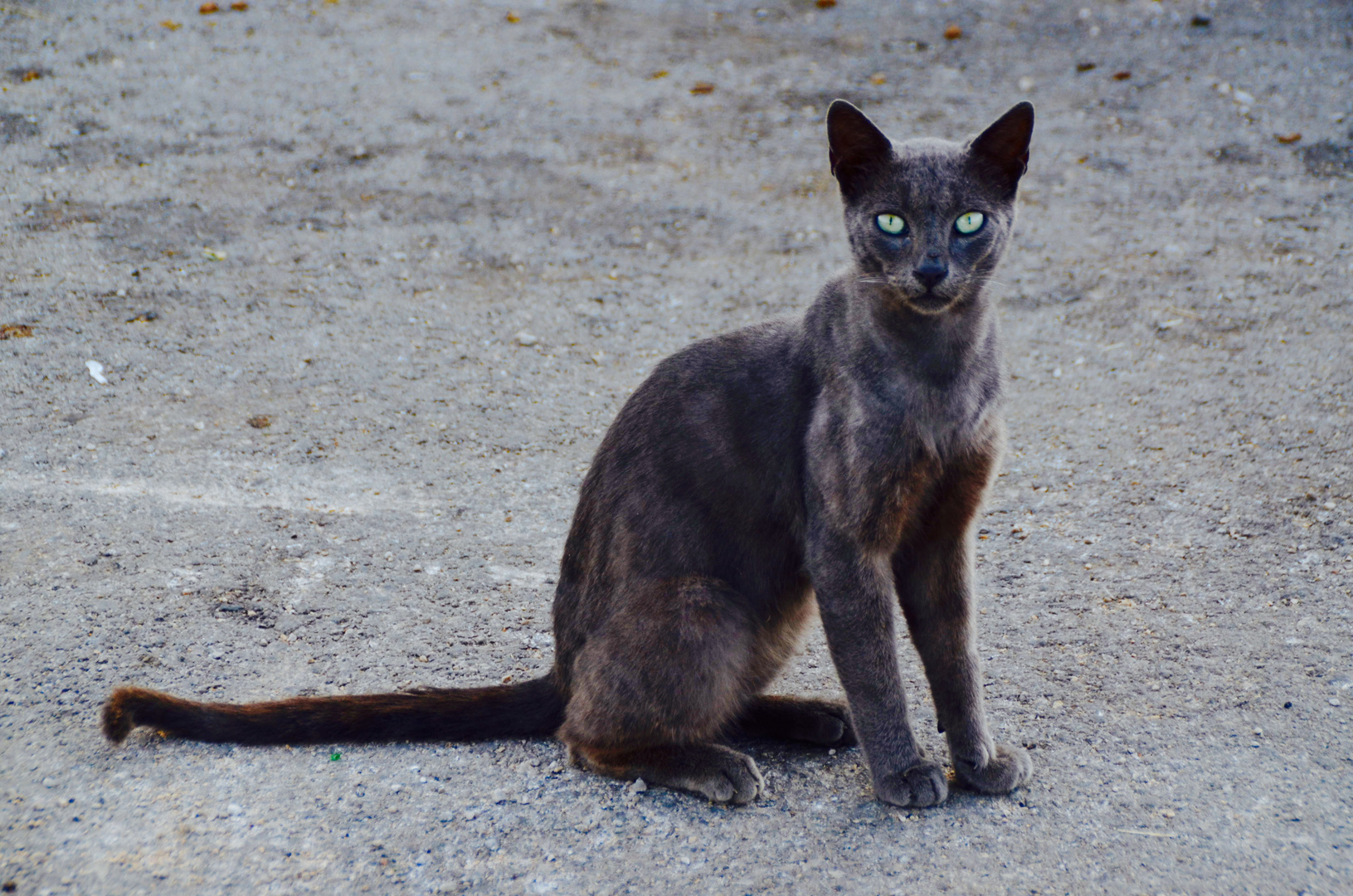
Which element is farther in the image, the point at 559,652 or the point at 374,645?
the point at 374,645

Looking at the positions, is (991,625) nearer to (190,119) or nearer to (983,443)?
(983,443)

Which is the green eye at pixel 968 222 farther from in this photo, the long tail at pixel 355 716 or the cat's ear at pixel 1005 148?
the long tail at pixel 355 716

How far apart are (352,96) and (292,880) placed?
16.7 feet

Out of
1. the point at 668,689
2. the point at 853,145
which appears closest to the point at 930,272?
the point at 853,145

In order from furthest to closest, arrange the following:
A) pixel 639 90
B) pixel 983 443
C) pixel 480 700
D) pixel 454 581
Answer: pixel 639 90
pixel 454 581
pixel 480 700
pixel 983 443

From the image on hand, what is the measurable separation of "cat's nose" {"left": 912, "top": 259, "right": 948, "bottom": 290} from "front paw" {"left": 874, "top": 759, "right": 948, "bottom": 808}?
971 millimetres

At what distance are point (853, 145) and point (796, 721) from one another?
127cm

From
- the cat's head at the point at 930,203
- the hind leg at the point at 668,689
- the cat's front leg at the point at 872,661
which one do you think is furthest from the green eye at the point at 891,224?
the hind leg at the point at 668,689

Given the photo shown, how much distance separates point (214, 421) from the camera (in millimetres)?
3648

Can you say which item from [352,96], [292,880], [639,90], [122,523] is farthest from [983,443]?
[352,96]

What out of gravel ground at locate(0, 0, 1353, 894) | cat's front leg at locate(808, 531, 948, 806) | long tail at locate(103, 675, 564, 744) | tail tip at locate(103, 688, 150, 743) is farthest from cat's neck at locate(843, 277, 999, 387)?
tail tip at locate(103, 688, 150, 743)

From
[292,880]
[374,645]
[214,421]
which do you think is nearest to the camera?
[292,880]

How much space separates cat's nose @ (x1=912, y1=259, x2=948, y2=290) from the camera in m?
1.99

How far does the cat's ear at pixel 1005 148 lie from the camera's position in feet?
6.72
